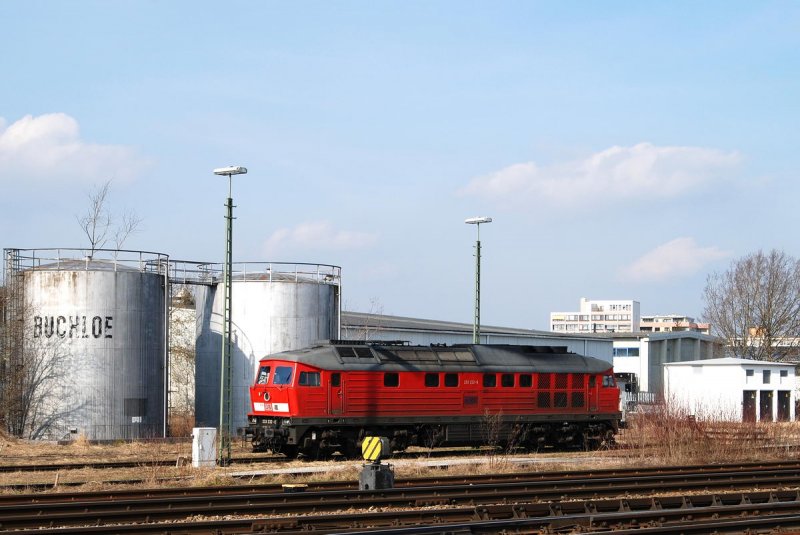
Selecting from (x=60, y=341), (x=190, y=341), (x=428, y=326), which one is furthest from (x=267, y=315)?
(x=428, y=326)

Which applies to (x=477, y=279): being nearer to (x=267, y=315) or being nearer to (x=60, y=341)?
(x=267, y=315)

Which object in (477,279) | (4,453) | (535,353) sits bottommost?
(4,453)

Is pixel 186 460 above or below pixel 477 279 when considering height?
below

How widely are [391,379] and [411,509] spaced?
1266 cm

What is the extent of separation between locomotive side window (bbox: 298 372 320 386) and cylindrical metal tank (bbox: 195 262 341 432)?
10872mm

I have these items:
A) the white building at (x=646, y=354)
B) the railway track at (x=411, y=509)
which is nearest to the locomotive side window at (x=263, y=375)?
the railway track at (x=411, y=509)

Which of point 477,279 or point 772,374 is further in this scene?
point 772,374

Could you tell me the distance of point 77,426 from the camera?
37969mm

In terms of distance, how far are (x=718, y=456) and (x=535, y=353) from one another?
7435mm

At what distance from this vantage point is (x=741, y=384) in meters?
60.5

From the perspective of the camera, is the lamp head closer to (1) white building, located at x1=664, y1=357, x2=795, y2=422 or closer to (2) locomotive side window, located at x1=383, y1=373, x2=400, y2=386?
(2) locomotive side window, located at x1=383, y1=373, x2=400, y2=386

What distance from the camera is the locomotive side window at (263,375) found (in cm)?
3145

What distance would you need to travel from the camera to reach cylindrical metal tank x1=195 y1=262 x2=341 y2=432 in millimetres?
41250

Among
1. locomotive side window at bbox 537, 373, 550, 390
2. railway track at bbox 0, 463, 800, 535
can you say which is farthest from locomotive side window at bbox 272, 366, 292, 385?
locomotive side window at bbox 537, 373, 550, 390
